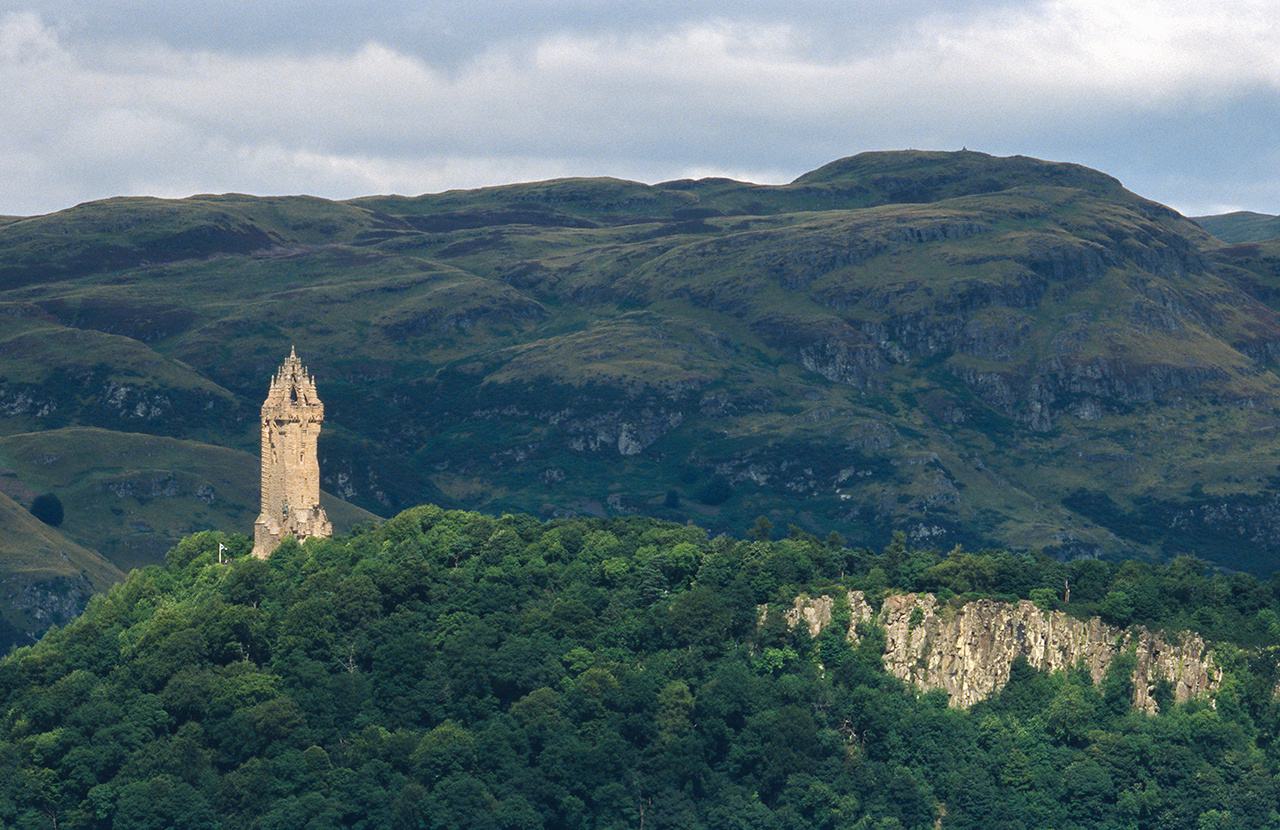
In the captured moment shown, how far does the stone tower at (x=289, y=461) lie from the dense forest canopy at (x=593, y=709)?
9.98 ft

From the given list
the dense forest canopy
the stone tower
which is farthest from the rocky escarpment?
the stone tower

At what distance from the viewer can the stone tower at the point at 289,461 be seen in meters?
161

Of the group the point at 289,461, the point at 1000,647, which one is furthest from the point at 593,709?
the point at 289,461

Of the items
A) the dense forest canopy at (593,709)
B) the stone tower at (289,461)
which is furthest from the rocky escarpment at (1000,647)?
the stone tower at (289,461)

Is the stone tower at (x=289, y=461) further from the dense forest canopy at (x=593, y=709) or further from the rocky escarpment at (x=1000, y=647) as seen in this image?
the rocky escarpment at (x=1000, y=647)

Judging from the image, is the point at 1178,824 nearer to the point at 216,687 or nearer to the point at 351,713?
the point at 351,713

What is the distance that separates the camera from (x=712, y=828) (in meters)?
137

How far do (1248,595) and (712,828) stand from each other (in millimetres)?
50063

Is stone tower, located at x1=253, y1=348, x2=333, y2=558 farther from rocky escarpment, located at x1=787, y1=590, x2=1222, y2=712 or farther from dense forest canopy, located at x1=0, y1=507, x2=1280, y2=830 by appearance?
rocky escarpment, located at x1=787, y1=590, x2=1222, y2=712

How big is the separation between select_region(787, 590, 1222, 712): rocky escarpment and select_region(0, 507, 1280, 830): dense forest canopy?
4.38ft

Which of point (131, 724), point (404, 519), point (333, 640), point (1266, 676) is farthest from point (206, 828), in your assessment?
point (1266, 676)

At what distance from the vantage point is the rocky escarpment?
14788 centimetres

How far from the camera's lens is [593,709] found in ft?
468

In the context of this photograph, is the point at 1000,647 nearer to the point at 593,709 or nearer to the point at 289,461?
the point at 593,709
